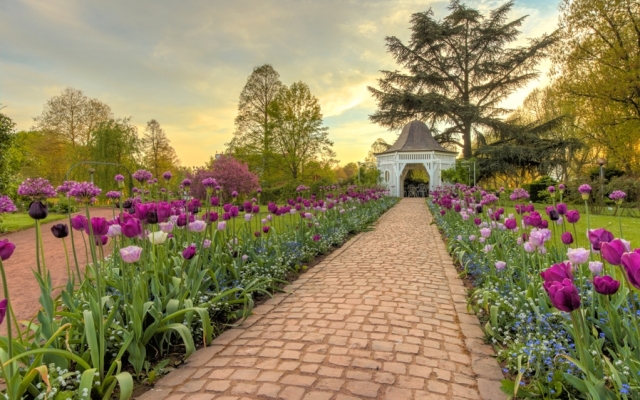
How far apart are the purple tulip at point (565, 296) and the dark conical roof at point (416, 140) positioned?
2472 centimetres

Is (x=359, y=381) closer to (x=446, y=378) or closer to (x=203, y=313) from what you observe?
(x=446, y=378)

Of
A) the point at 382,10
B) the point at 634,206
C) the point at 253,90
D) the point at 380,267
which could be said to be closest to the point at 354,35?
the point at 382,10

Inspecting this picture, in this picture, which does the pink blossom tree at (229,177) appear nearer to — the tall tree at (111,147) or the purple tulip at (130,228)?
the tall tree at (111,147)

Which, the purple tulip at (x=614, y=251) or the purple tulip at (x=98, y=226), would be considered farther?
the purple tulip at (x=98, y=226)

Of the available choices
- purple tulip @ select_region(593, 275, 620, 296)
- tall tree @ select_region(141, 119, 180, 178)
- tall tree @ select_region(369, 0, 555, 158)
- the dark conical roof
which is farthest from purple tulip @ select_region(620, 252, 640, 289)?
tall tree @ select_region(141, 119, 180, 178)

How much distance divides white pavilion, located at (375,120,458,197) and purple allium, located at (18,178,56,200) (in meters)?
23.8

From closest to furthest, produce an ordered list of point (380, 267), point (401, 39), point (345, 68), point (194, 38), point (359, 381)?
1. point (359, 381)
2. point (380, 267)
3. point (194, 38)
4. point (345, 68)
5. point (401, 39)

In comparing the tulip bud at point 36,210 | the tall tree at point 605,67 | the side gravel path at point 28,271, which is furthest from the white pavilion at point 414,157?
the tulip bud at point 36,210

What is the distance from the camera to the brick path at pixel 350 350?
2.20 meters

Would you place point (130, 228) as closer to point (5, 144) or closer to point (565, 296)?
point (565, 296)

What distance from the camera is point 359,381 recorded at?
90.1 inches

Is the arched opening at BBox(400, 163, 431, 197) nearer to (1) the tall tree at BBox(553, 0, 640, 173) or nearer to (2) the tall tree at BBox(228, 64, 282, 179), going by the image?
(2) the tall tree at BBox(228, 64, 282, 179)

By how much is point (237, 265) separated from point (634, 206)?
53.3 ft

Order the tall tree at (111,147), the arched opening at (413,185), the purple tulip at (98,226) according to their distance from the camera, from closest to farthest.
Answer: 1. the purple tulip at (98,226)
2. the tall tree at (111,147)
3. the arched opening at (413,185)
